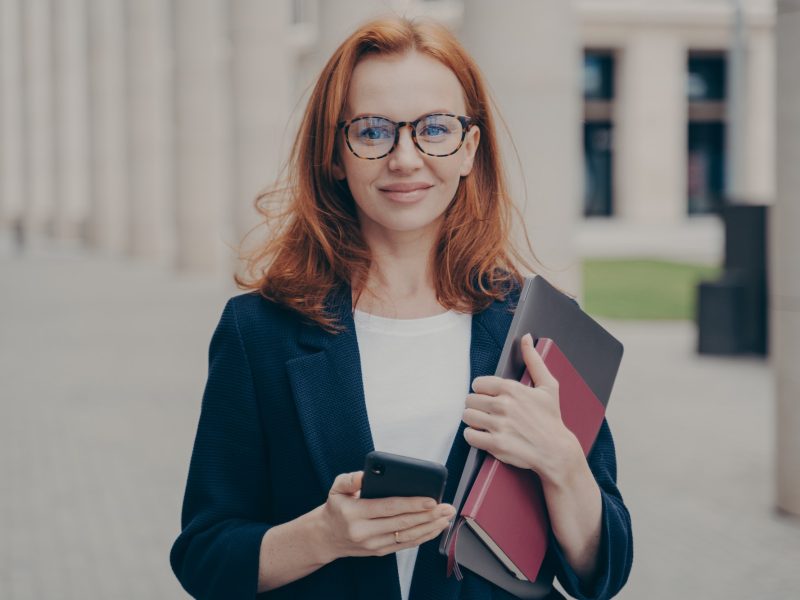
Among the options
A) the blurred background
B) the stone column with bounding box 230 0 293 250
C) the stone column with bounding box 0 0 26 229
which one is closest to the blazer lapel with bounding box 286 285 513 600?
the blurred background

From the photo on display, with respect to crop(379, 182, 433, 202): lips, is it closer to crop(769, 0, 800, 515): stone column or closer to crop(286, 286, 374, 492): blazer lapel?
crop(286, 286, 374, 492): blazer lapel

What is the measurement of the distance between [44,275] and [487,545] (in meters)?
29.5

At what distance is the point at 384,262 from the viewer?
2516mm

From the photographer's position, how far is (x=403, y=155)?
2332 millimetres

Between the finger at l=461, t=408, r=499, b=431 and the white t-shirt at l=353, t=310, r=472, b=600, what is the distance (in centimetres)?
23

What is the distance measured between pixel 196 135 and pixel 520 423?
27099 mm

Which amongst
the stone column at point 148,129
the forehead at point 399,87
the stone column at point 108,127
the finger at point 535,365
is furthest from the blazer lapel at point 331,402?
the stone column at point 108,127

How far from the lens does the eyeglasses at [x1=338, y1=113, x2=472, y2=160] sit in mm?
2330

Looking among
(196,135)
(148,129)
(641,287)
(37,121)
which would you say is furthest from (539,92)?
(37,121)

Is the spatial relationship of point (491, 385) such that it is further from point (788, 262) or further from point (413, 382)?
point (788, 262)

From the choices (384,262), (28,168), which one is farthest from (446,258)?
(28,168)

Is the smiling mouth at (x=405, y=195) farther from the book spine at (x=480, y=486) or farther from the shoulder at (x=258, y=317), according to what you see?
the book spine at (x=480, y=486)

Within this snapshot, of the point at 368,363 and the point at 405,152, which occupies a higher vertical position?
the point at 405,152

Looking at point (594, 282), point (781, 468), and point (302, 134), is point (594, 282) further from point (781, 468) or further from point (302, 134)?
point (302, 134)
